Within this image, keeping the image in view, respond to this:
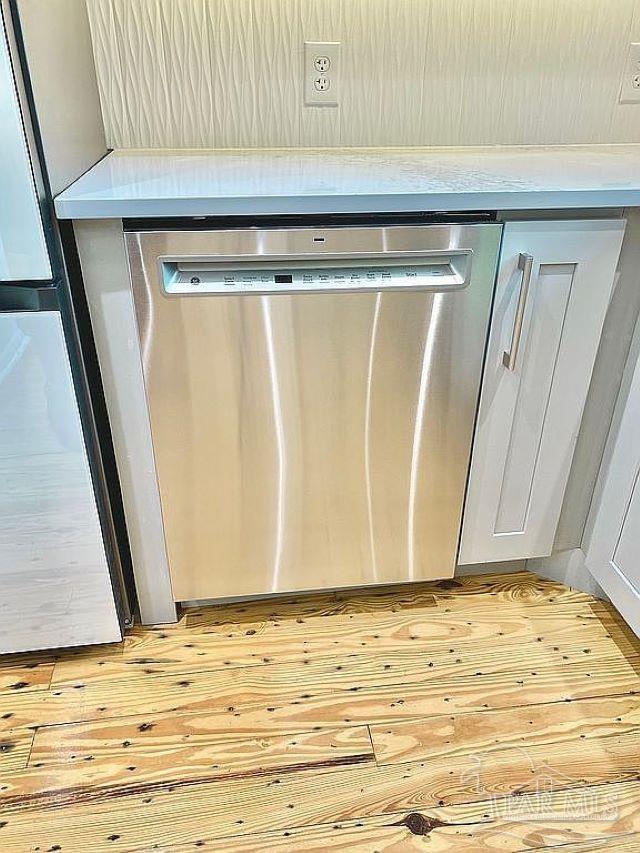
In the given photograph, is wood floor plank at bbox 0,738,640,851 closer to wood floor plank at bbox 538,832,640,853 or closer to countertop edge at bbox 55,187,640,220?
wood floor plank at bbox 538,832,640,853

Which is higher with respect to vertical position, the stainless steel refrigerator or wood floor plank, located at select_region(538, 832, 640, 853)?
the stainless steel refrigerator

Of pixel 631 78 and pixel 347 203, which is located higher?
pixel 631 78

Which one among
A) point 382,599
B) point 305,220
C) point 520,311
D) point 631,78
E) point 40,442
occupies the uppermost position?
point 631,78

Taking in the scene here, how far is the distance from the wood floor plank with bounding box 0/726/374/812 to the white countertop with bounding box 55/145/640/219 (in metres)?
0.95

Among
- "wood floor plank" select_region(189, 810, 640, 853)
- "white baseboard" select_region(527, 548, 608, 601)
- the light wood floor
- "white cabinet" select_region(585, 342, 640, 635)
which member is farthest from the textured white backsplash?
"wood floor plank" select_region(189, 810, 640, 853)

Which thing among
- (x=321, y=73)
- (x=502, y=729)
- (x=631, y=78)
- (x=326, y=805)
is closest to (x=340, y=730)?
(x=326, y=805)

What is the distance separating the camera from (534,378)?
4.10ft

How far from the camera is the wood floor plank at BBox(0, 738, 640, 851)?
106cm

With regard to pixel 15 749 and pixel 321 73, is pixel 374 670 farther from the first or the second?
pixel 321 73

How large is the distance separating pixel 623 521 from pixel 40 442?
1124 mm

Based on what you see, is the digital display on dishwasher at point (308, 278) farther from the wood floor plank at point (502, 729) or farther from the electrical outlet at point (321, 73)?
the wood floor plank at point (502, 729)

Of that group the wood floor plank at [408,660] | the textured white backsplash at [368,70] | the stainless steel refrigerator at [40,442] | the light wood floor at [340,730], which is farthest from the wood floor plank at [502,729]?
the textured white backsplash at [368,70]

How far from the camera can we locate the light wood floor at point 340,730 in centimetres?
108

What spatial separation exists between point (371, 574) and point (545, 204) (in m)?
0.83
